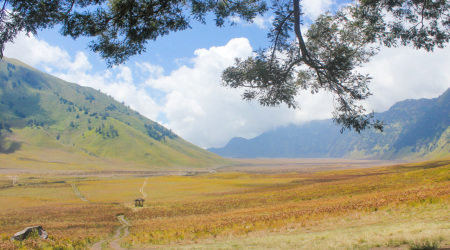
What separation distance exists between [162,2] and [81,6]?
9.99ft

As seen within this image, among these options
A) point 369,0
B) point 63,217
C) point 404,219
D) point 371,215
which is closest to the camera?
point 369,0

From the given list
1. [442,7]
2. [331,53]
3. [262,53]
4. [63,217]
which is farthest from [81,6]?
[63,217]

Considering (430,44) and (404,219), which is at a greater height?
(430,44)

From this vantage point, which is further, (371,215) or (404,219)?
(371,215)

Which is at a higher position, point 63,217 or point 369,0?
point 369,0

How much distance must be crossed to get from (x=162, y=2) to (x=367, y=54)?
898 cm

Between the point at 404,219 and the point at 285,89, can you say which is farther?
the point at 404,219

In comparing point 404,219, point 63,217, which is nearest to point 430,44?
point 404,219

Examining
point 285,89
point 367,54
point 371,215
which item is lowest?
point 371,215

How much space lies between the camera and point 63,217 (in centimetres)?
3434

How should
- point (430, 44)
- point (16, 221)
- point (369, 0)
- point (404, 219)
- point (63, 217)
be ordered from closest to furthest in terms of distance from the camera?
1. point (369, 0)
2. point (430, 44)
3. point (404, 219)
4. point (16, 221)
5. point (63, 217)

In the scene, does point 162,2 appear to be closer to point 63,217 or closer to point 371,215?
point 371,215

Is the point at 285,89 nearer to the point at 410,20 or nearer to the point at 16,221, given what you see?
the point at 410,20

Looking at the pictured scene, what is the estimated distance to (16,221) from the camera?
3178 cm
